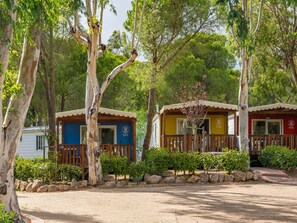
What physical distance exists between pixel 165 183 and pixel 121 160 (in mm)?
1605

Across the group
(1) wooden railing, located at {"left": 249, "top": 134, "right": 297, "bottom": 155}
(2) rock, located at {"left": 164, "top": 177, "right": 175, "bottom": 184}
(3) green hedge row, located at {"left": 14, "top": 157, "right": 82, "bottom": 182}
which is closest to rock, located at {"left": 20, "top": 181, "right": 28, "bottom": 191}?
(3) green hedge row, located at {"left": 14, "top": 157, "right": 82, "bottom": 182}

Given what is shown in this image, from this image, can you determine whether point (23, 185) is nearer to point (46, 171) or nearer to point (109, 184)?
point (46, 171)

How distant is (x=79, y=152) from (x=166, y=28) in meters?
6.26

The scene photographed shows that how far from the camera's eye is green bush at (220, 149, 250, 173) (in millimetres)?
Answer: 13703

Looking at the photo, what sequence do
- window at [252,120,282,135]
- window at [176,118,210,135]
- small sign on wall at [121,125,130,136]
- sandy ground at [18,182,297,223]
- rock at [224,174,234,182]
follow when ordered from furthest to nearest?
1. window at [252,120,282,135]
2. window at [176,118,210,135]
3. small sign on wall at [121,125,130,136]
4. rock at [224,174,234,182]
5. sandy ground at [18,182,297,223]

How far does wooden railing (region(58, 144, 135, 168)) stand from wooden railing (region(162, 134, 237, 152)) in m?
2.15

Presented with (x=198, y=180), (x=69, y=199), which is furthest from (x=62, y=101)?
(x=69, y=199)

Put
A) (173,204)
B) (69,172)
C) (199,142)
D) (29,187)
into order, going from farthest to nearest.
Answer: (199,142) < (69,172) < (29,187) < (173,204)

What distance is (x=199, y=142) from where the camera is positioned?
16.8 meters

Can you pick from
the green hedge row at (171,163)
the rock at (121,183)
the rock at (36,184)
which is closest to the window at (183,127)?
the green hedge row at (171,163)

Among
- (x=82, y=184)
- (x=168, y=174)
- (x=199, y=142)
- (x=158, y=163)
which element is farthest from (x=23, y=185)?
(x=199, y=142)

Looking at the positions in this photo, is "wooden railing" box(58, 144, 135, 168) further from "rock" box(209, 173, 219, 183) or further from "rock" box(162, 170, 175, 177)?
"rock" box(209, 173, 219, 183)

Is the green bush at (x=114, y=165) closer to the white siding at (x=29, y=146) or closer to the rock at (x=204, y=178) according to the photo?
the rock at (x=204, y=178)

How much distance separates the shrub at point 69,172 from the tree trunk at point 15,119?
641cm
